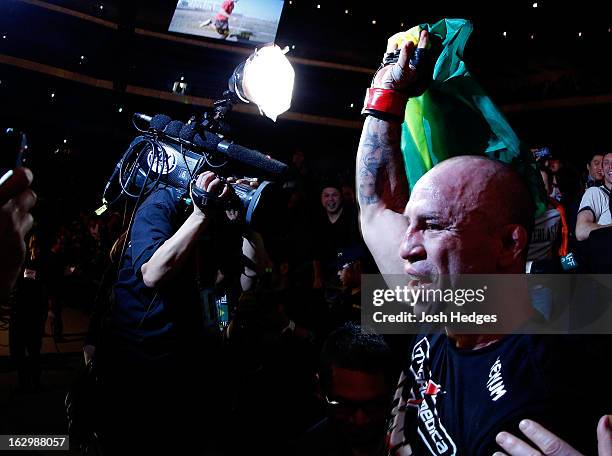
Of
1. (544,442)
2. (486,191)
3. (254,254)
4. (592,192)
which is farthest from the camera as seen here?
(592,192)

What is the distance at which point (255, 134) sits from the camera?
51.8 feet

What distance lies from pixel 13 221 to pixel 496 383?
3.64ft

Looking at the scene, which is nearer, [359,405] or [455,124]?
[455,124]

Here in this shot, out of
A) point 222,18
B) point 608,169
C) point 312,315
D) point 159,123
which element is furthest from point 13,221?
point 222,18

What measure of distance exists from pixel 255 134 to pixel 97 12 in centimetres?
556

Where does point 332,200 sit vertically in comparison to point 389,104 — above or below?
above

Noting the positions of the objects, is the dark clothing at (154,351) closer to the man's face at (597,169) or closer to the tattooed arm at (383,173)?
the tattooed arm at (383,173)

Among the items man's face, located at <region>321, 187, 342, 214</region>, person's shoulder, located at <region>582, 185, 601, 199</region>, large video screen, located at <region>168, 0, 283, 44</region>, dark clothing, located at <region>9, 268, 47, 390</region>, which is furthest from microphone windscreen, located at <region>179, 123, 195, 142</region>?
large video screen, located at <region>168, 0, 283, 44</region>

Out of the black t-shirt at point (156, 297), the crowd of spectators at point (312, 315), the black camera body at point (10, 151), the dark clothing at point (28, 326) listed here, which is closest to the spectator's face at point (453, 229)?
the crowd of spectators at point (312, 315)

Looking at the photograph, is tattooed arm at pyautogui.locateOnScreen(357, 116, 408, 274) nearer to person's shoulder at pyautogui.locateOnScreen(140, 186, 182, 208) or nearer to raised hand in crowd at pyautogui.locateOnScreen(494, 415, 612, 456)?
raised hand in crowd at pyautogui.locateOnScreen(494, 415, 612, 456)

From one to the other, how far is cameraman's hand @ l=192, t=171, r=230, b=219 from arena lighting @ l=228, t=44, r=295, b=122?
44cm

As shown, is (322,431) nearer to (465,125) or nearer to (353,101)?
(465,125)

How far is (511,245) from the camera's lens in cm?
114
